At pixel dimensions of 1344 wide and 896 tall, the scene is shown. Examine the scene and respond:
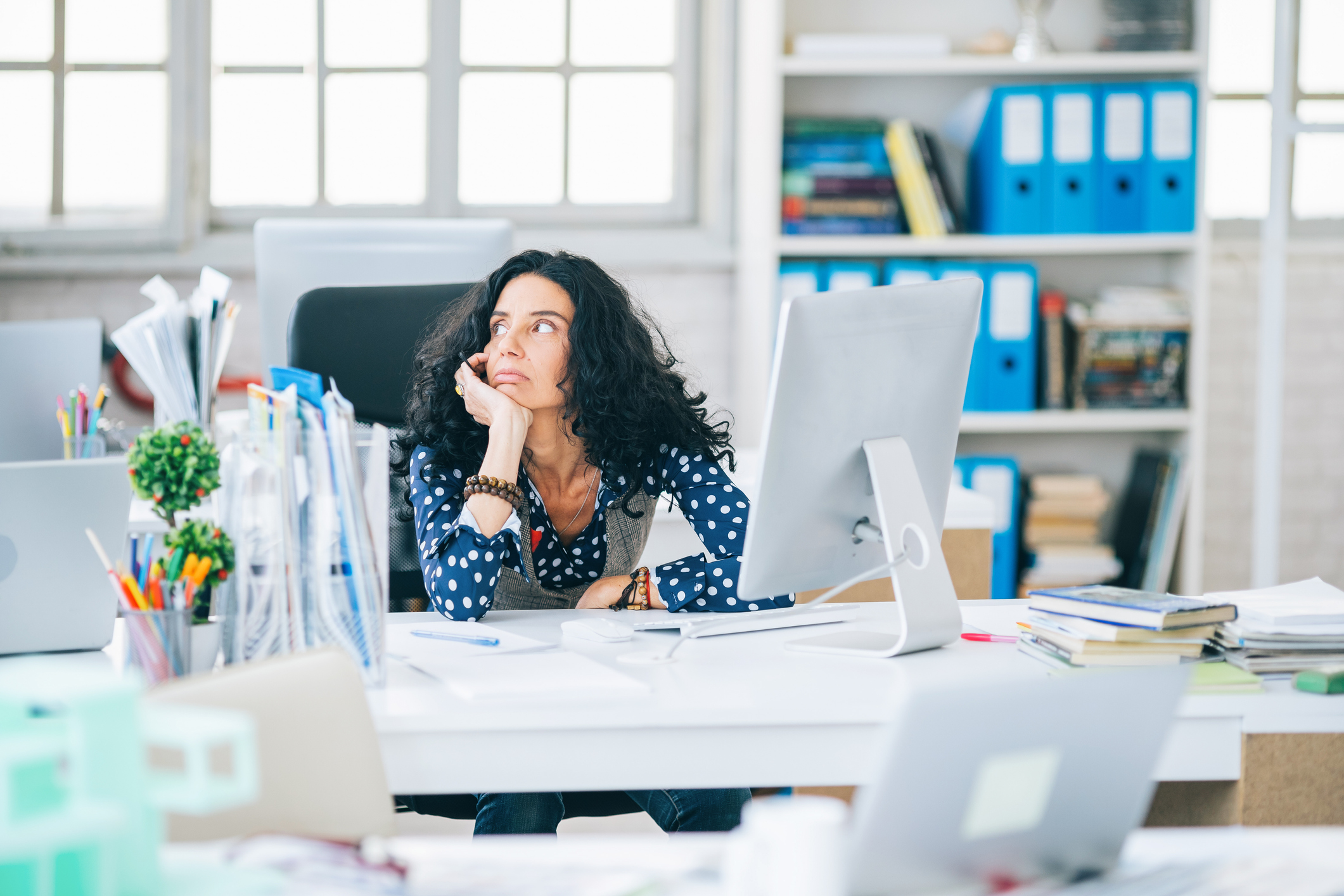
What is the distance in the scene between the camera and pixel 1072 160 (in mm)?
3037

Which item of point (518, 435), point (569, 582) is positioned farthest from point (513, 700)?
point (569, 582)

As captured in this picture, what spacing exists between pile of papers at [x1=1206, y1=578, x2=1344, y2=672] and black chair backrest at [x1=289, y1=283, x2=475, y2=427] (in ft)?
3.93

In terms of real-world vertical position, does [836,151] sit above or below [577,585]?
above

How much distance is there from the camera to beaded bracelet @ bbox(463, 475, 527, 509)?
1.60m

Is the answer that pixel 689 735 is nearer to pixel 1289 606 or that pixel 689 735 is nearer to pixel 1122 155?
pixel 1289 606

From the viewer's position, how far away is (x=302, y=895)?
2.36ft

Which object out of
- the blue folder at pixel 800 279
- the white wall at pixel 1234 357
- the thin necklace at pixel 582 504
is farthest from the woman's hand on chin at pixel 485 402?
the white wall at pixel 1234 357

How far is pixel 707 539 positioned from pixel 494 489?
32 centimetres

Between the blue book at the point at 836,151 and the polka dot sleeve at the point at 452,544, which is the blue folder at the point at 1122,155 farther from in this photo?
the polka dot sleeve at the point at 452,544

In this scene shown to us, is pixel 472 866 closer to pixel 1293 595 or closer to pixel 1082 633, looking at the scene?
pixel 1082 633

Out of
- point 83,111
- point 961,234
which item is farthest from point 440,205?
point 961,234

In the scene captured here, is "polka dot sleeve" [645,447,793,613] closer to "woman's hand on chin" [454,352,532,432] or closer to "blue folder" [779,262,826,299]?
"woman's hand on chin" [454,352,532,432]

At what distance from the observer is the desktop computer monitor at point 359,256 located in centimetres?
216

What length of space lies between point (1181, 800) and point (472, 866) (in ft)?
2.96
